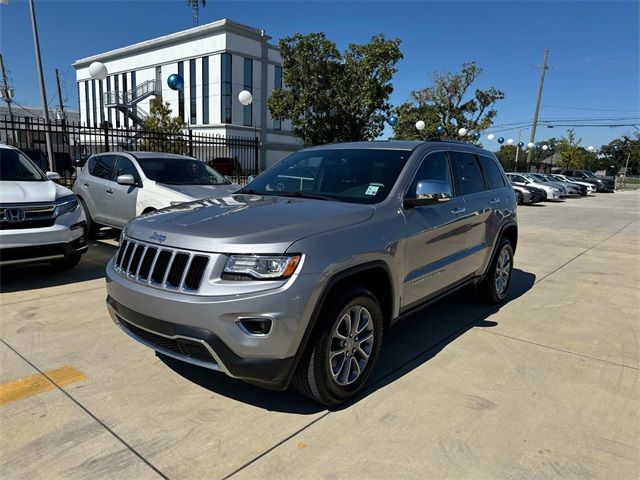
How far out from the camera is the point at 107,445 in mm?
Answer: 2516

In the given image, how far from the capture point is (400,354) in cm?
382

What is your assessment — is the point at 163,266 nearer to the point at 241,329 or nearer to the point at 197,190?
the point at 241,329

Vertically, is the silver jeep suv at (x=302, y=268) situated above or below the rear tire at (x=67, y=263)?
above

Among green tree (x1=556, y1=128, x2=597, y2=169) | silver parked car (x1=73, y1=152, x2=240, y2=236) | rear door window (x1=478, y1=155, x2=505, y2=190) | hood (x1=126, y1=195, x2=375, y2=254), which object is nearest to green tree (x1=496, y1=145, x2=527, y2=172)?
green tree (x1=556, y1=128, x2=597, y2=169)

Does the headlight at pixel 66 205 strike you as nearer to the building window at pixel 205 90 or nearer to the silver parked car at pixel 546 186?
the silver parked car at pixel 546 186

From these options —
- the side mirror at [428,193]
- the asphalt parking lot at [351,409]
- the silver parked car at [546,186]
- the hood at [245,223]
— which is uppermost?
the side mirror at [428,193]

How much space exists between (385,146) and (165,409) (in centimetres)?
271

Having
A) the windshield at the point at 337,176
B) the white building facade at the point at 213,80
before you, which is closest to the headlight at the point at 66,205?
the windshield at the point at 337,176

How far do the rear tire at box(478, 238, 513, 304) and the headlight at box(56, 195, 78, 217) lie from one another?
502 cm

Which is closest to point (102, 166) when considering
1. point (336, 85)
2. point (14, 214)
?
point (14, 214)

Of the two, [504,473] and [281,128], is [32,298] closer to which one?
[504,473]

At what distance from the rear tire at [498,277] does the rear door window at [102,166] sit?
6.54 metres

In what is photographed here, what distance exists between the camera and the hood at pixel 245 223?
8.46 ft

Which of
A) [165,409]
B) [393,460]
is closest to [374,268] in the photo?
[393,460]
